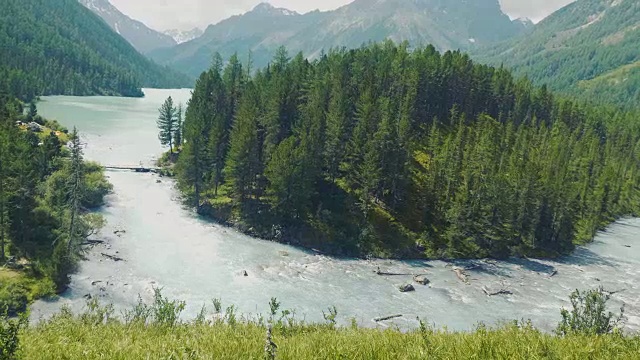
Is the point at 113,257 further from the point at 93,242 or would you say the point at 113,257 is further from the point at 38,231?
the point at 38,231

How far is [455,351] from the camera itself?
998cm

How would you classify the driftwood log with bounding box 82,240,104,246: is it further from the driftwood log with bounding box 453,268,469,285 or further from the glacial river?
the driftwood log with bounding box 453,268,469,285

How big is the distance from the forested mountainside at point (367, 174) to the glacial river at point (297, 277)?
5080mm

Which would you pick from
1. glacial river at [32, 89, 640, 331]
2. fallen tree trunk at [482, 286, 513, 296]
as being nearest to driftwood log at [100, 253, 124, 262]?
glacial river at [32, 89, 640, 331]

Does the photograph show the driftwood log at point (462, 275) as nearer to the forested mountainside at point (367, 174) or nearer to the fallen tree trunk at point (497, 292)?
the fallen tree trunk at point (497, 292)

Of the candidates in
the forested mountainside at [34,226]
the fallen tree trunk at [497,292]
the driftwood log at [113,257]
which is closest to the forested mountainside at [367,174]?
the fallen tree trunk at [497,292]

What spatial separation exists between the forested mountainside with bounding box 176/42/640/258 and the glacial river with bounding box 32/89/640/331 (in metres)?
5.08

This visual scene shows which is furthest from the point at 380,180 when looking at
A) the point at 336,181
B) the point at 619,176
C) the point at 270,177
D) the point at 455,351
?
the point at 619,176

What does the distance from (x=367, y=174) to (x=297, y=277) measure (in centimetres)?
2473

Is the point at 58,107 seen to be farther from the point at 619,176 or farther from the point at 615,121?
the point at 615,121

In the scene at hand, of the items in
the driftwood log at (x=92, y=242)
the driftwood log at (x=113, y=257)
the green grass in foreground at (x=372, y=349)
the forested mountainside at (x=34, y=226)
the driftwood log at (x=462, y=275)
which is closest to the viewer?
the green grass in foreground at (x=372, y=349)

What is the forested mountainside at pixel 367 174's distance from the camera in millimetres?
75875

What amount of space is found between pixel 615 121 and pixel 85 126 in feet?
636

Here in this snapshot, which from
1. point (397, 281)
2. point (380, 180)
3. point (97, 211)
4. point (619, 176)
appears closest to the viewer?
point (397, 281)
